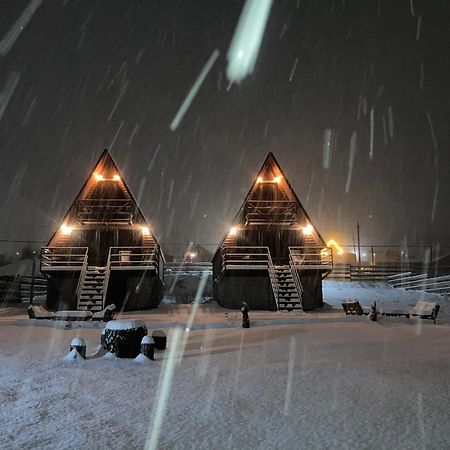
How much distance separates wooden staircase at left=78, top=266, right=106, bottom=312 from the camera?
60.4 feet

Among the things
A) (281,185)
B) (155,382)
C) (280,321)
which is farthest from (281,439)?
(281,185)

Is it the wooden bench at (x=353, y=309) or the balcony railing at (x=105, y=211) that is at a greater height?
the balcony railing at (x=105, y=211)

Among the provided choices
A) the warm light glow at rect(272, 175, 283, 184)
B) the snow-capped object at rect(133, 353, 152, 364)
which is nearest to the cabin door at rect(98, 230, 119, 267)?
the warm light glow at rect(272, 175, 283, 184)

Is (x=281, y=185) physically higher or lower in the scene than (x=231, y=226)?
higher

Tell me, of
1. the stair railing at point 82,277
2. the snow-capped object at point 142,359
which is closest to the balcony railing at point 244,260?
the stair railing at point 82,277

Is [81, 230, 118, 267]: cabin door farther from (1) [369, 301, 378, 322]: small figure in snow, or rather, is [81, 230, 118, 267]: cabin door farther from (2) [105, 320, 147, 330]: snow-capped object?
(2) [105, 320, 147, 330]: snow-capped object

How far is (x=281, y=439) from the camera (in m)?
4.39

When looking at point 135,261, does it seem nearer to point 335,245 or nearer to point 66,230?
point 66,230

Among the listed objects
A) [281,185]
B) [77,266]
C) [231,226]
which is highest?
[281,185]

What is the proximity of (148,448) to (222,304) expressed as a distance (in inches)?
688

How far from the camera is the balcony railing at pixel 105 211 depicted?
22.1 metres

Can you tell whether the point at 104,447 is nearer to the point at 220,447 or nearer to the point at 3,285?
the point at 220,447

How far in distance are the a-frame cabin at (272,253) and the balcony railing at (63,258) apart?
6993 millimetres

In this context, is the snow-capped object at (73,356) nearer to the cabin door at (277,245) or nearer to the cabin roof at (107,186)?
the cabin roof at (107,186)
